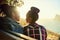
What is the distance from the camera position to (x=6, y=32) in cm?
195

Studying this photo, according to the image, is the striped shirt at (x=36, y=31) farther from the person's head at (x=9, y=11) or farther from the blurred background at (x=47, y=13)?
the person's head at (x=9, y=11)

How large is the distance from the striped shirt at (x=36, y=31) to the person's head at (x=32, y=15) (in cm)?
5

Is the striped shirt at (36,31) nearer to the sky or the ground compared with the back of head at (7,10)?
nearer to the ground

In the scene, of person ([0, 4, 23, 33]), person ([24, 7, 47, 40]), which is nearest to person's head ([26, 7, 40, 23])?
person ([24, 7, 47, 40])

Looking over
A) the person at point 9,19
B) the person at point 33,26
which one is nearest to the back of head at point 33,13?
the person at point 33,26

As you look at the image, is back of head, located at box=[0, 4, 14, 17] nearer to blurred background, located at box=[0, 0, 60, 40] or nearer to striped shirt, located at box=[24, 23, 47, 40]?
blurred background, located at box=[0, 0, 60, 40]

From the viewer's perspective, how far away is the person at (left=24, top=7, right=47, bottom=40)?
1.93 m

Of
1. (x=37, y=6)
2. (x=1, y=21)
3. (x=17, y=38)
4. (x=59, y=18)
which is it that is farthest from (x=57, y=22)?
(x=1, y=21)

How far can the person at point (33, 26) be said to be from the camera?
1926 mm

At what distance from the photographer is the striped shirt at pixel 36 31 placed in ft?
6.28

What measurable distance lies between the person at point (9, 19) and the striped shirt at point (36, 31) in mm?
64

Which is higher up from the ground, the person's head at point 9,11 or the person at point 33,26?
the person's head at point 9,11

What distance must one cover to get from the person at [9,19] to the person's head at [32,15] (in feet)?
0.33

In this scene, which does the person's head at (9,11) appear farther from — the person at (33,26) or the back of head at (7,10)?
the person at (33,26)
